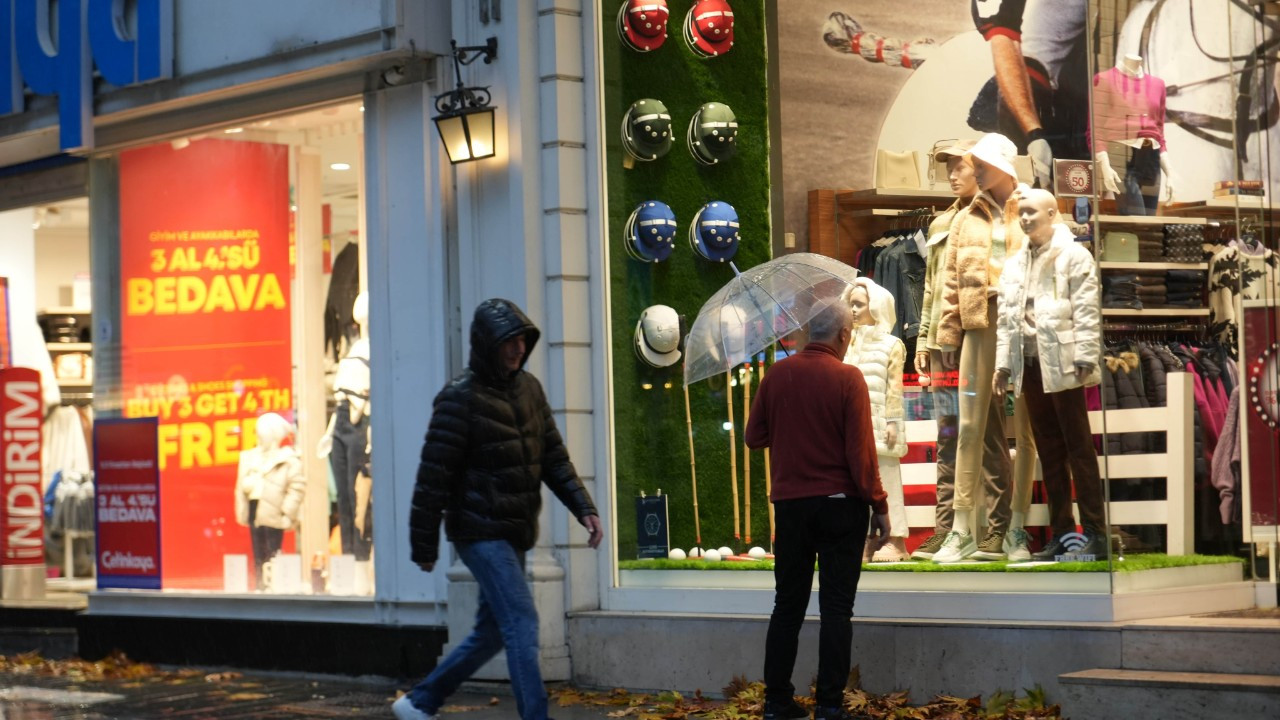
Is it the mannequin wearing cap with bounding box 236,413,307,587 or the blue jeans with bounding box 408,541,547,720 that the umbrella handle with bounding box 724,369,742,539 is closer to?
the mannequin wearing cap with bounding box 236,413,307,587

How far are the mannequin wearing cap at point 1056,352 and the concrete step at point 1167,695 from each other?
2.83 feet

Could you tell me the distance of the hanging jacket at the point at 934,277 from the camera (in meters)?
9.63

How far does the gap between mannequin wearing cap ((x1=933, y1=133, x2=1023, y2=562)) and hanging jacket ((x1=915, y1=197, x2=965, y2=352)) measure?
0.17ft

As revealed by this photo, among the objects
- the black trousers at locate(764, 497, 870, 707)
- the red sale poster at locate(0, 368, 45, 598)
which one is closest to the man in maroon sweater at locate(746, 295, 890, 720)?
the black trousers at locate(764, 497, 870, 707)

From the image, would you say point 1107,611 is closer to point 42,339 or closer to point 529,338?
point 529,338

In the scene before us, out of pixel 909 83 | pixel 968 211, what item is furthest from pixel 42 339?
pixel 968 211

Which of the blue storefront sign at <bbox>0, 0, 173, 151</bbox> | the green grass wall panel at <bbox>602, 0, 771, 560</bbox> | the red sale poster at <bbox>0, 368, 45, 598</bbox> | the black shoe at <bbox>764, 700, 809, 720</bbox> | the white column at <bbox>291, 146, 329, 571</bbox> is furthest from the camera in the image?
the red sale poster at <bbox>0, 368, 45, 598</bbox>

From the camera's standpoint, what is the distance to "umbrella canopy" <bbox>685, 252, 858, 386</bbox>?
9.31 meters

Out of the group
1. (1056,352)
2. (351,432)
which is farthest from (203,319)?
(1056,352)

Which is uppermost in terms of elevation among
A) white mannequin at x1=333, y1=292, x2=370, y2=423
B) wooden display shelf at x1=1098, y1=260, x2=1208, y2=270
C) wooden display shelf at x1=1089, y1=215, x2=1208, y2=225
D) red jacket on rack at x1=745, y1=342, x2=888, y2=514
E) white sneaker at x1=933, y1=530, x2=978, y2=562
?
wooden display shelf at x1=1089, y1=215, x2=1208, y2=225

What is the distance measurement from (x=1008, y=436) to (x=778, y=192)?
2.70 metres

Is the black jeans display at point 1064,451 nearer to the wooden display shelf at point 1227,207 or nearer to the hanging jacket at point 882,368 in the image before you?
the hanging jacket at point 882,368

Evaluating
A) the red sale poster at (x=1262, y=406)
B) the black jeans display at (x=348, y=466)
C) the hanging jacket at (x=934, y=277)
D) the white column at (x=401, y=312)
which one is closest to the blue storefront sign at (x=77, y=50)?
the white column at (x=401, y=312)

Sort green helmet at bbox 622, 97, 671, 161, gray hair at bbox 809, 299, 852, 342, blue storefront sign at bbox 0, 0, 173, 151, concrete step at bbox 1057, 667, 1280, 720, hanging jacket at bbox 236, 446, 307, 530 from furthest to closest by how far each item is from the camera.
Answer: blue storefront sign at bbox 0, 0, 173, 151 < hanging jacket at bbox 236, 446, 307, 530 < green helmet at bbox 622, 97, 671, 161 < gray hair at bbox 809, 299, 852, 342 < concrete step at bbox 1057, 667, 1280, 720
